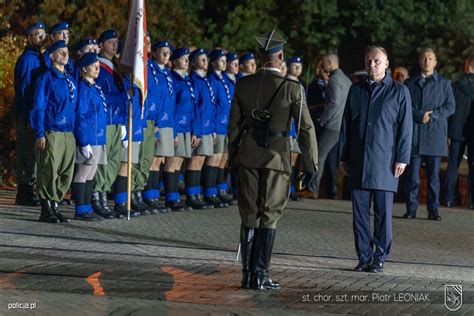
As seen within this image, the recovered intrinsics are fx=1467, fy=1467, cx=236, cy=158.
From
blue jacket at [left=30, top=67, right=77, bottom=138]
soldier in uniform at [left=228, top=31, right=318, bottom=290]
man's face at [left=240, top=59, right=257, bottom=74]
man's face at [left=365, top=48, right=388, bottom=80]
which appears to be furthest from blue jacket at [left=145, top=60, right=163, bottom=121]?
soldier in uniform at [left=228, top=31, right=318, bottom=290]

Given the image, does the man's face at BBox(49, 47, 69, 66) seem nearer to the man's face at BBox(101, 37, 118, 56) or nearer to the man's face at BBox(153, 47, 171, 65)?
the man's face at BBox(101, 37, 118, 56)

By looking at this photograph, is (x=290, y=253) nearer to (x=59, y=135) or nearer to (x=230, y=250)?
(x=230, y=250)

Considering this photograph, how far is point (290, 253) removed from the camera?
14.6 meters

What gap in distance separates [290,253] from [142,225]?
8.22ft

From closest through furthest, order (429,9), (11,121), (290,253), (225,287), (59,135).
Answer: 1. (225,287)
2. (290,253)
3. (59,135)
4. (11,121)
5. (429,9)

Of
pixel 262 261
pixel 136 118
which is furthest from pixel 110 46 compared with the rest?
pixel 262 261

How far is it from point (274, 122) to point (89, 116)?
4464mm

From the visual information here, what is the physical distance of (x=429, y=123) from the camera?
62.0 feet

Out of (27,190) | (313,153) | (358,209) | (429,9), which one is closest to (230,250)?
(358,209)

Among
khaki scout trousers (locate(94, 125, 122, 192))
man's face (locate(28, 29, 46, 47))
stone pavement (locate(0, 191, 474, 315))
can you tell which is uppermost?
man's face (locate(28, 29, 46, 47))

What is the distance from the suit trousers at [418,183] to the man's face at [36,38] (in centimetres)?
499

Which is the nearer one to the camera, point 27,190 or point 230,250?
point 230,250

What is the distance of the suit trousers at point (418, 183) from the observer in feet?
61.8

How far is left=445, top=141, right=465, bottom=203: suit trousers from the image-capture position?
842 inches
